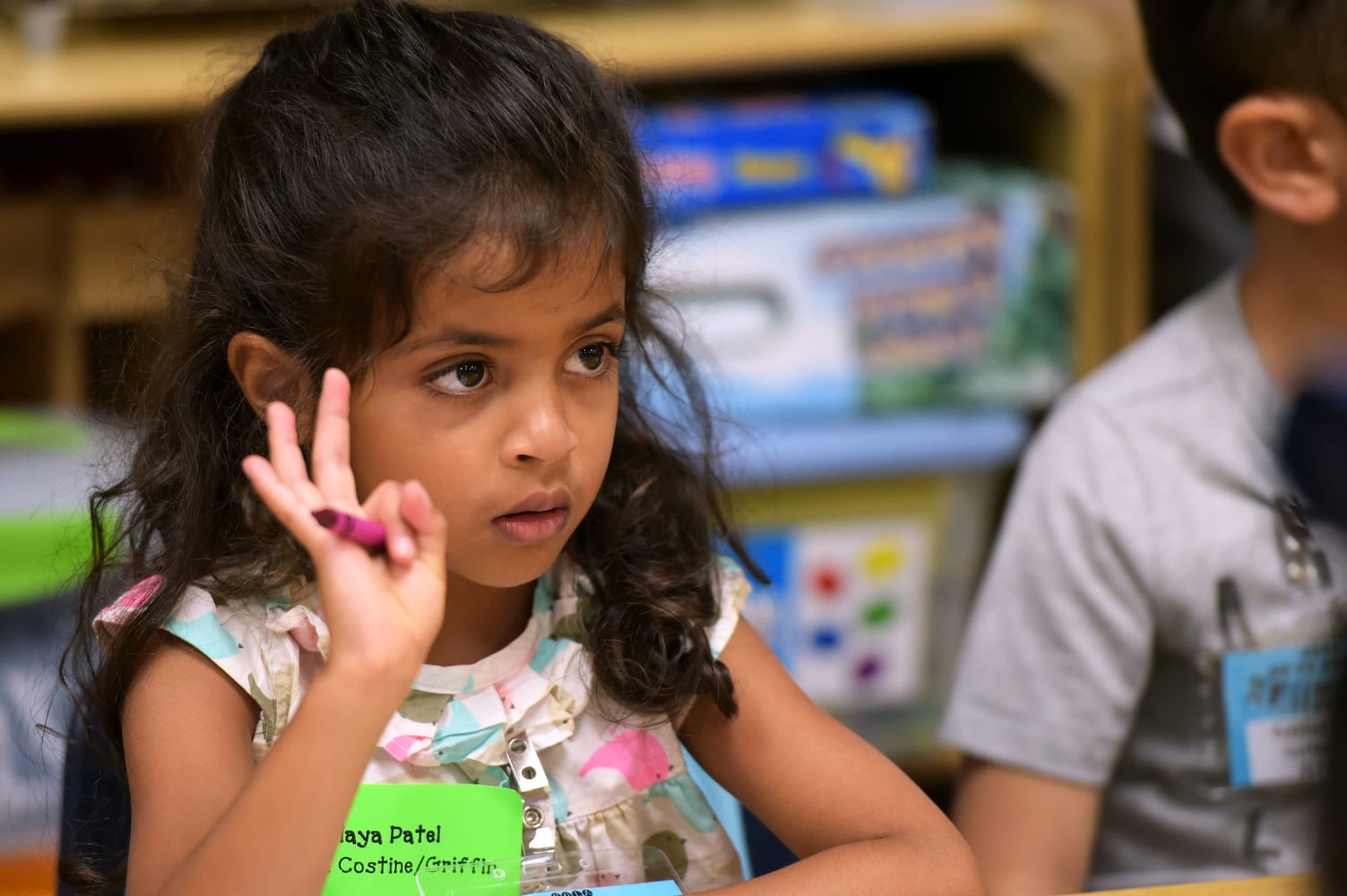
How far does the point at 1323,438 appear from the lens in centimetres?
46

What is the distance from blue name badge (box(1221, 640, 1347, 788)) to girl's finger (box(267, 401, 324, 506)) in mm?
751

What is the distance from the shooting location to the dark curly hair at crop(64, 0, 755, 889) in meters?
0.78

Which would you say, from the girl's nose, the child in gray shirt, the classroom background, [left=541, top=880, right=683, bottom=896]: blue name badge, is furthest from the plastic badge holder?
the classroom background

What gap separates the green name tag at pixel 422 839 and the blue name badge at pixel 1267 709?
0.61 m

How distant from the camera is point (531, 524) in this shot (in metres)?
0.79

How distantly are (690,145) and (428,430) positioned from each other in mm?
1089

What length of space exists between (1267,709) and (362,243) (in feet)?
2.51

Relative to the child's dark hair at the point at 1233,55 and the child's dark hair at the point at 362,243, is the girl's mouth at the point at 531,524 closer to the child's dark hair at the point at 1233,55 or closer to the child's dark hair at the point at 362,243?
the child's dark hair at the point at 362,243

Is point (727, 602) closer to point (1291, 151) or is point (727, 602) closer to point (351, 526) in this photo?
point (351, 526)

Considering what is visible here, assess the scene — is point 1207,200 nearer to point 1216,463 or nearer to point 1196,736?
point 1216,463

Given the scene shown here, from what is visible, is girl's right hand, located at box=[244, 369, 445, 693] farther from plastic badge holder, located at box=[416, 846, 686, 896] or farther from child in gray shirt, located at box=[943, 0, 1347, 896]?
child in gray shirt, located at box=[943, 0, 1347, 896]

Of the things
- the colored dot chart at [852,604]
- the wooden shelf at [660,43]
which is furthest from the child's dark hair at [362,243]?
the colored dot chart at [852,604]

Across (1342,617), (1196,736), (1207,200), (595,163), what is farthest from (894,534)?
(1342,617)

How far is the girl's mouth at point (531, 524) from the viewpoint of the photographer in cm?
79
